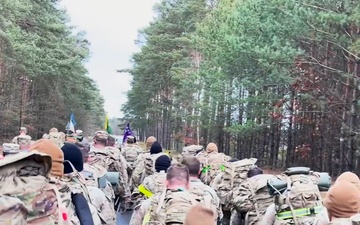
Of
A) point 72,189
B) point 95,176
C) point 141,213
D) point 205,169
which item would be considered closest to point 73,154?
point 72,189

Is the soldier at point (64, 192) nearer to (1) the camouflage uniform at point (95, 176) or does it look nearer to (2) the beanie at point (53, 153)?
(2) the beanie at point (53, 153)

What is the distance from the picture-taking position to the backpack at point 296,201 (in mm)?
6297

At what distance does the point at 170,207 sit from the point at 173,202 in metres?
0.06

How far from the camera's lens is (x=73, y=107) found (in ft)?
213

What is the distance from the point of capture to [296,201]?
6.34m

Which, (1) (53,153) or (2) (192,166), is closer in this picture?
(1) (53,153)

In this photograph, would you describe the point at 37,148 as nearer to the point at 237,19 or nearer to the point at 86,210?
the point at 86,210

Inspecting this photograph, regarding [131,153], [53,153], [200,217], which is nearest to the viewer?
[200,217]

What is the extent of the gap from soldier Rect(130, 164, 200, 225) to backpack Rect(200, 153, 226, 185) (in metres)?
6.64

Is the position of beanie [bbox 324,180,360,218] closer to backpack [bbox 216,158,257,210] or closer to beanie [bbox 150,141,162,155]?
backpack [bbox 216,158,257,210]

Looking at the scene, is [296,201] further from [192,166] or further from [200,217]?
[200,217]

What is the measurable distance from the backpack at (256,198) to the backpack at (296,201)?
151 centimetres

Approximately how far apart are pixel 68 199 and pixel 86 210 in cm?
31

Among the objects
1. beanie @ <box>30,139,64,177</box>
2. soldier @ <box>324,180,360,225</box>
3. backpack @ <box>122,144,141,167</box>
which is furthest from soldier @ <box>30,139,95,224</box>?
backpack @ <box>122,144,141,167</box>
